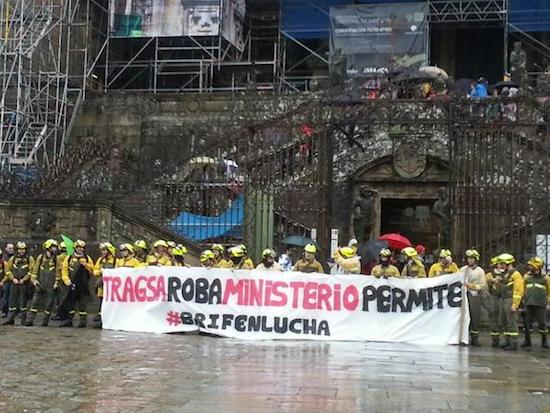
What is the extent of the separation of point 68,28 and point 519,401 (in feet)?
85.1

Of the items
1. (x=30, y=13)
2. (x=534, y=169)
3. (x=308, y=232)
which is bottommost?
(x=308, y=232)

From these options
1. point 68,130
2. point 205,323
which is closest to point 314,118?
point 205,323

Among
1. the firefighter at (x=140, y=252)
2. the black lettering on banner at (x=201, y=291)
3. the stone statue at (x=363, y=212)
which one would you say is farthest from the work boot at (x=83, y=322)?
the stone statue at (x=363, y=212)

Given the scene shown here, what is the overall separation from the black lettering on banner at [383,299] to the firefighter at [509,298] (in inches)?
73.9

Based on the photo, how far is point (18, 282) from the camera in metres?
15.6

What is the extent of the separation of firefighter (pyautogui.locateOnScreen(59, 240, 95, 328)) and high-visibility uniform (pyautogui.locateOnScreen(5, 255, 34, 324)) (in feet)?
2.74

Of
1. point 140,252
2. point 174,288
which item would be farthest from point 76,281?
point 174,288

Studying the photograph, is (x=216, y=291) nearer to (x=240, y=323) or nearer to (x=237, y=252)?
(x=240, y=323)

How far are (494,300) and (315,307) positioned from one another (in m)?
3.07

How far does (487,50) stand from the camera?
3253cm

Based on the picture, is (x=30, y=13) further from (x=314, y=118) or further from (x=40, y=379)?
(x=40, y=379)

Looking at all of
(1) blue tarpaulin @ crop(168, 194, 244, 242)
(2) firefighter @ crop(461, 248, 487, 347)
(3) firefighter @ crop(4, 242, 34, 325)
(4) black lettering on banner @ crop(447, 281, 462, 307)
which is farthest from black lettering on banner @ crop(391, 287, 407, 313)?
(3) firefighter @ crop(4, 242, 34, 325)

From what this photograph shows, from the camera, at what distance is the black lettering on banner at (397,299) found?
13641 millimetres

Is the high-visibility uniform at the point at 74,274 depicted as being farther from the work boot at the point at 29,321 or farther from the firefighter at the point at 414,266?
the firefighter at the point at 414,266
